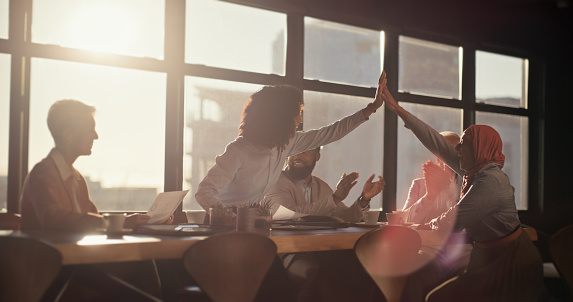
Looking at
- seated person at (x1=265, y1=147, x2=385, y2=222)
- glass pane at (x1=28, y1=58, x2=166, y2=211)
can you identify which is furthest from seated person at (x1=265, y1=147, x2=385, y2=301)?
glass pane at (x1=28, y1=58, x2=166, y2=211)

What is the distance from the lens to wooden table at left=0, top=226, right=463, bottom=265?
5.54 feet

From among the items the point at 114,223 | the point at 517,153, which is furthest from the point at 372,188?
the point at 517,153

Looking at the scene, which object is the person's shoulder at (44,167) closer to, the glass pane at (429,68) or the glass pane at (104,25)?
the glass pane at (104,25)

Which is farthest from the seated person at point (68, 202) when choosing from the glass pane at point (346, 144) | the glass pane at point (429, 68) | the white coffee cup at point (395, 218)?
the glass pane at point (429, 68)

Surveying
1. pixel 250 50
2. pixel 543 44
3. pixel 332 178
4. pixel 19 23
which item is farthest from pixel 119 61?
pixel 543 44

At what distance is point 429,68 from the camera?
5.69 m

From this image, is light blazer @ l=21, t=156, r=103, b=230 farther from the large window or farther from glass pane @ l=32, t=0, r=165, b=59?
glass pane @ l=32, t=0, r=165, b=59

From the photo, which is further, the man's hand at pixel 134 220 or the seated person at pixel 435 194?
the seated person at pixel 435 194

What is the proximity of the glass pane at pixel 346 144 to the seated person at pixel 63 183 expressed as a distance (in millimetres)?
2785

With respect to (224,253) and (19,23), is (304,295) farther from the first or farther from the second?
(19,23)

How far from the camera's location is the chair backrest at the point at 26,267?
1567 millimetres

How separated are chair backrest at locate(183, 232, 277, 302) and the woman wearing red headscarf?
3.28ft

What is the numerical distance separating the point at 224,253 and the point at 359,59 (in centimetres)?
378

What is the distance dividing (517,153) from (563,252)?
13.9 feet
